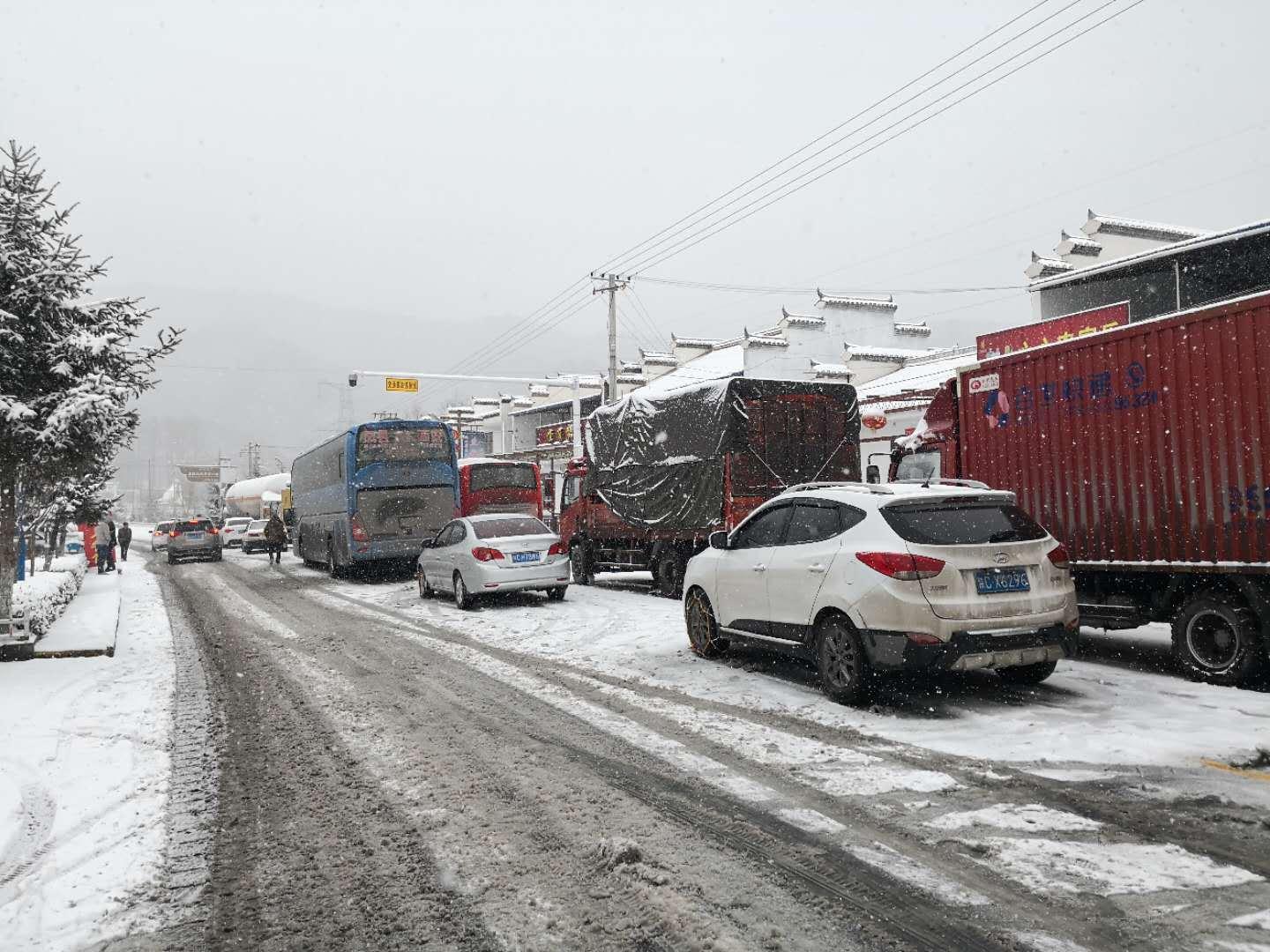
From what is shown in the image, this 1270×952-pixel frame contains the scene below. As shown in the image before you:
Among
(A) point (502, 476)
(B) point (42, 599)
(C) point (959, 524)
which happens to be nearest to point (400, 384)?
(A) point (502, 476)

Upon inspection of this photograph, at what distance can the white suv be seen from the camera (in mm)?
6500

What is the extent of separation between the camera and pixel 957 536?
6.77 metres

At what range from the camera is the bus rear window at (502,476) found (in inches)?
1091

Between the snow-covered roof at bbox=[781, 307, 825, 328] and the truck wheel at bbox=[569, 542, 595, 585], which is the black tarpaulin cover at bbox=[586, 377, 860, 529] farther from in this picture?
the snow-covered roof at bbox=[781, 307, 825, 328]

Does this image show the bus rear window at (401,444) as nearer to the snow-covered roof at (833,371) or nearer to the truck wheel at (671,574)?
the truck wheel at (671,574)

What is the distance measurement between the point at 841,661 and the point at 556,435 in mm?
41251

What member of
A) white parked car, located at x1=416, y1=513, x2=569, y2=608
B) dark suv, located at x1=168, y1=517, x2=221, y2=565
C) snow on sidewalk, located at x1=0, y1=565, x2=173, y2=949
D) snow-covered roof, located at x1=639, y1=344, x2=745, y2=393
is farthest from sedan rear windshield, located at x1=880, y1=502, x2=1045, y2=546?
snow-covered roof, located at x1=639, y1=344, x2=745, y2=393

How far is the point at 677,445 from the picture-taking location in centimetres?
1543

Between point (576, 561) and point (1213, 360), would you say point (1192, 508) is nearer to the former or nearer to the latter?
point (1213, 360)

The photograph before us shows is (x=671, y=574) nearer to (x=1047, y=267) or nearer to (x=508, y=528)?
(x=508, y=528)

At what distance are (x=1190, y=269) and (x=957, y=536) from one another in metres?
17.7

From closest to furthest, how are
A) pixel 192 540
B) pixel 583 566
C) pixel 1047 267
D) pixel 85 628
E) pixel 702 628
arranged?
pixel 702 628
pixel 85 628
pixel 583 566
pixel 1047 267
pixel 192 540

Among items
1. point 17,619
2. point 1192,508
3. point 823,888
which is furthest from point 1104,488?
point 17,619

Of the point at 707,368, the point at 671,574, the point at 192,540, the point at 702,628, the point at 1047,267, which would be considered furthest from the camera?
the point at 707,368
